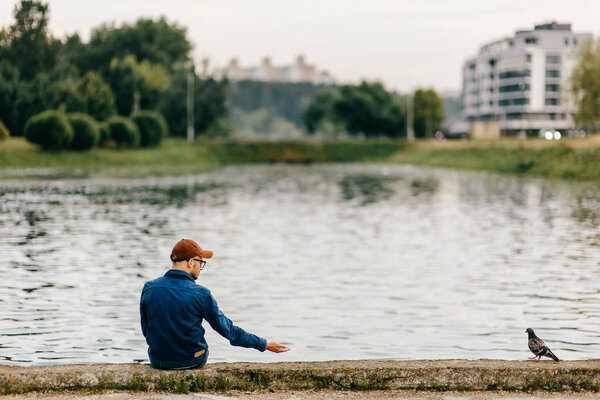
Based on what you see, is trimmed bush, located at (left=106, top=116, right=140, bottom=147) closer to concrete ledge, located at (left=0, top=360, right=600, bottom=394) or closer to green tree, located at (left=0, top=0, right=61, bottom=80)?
green tree, located at (left=0, top=0, right=61, bottom=80)

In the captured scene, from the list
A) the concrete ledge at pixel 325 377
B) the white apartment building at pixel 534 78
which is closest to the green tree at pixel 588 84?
the concrete ledge at pixel 325 377

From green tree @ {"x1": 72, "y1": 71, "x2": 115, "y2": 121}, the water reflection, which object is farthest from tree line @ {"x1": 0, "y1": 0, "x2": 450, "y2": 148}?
the water reflection

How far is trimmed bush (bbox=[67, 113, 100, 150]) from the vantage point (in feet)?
271

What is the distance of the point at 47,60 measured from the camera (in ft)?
348

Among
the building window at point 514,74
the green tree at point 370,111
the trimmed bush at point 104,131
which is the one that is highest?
the building window at point 514,74

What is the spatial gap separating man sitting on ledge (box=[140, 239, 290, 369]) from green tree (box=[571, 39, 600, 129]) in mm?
85688

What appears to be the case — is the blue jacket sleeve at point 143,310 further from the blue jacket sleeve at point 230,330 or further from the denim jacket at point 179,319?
the blue jacket sleeve at point 230,330

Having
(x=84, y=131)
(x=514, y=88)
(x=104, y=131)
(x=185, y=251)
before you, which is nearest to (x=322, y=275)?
(x=185, y=251)

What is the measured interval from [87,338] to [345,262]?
9.10m

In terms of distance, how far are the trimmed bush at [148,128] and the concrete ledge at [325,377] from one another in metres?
89.6

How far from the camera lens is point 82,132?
82.8 meters

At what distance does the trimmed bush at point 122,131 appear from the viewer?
9069 centimetres

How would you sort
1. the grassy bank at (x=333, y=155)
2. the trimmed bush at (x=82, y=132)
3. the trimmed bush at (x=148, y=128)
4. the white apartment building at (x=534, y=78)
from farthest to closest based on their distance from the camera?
the white apartment building at (x=534, y=78) → the trimmed bush at (x=148, y=128) → the trimmed bush at (x=82, y=132) → the grassy bank at (x=333, y=155)

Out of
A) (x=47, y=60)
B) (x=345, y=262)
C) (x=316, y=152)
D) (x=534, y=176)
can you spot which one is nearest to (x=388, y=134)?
(x=316, y=152)
